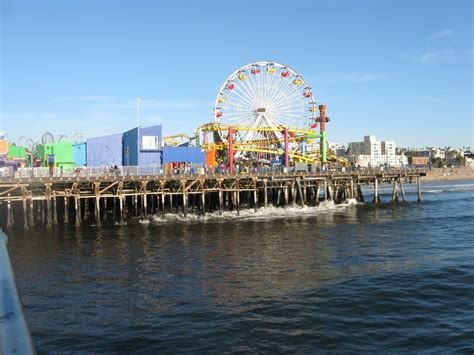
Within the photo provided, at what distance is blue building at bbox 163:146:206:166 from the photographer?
2104 inches

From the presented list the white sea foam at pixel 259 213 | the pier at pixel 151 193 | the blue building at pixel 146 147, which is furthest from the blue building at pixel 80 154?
the white sea foam at pixel 259 213

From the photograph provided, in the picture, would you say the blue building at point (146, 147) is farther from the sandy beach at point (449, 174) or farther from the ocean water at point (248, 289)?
the sandy beach at point (449, 174)

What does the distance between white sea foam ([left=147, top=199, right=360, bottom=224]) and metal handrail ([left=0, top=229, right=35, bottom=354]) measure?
Answer: 36941 mm

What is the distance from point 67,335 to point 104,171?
3217cm

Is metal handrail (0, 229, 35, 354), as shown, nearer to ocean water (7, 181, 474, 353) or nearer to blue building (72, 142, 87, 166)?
ocean water (7, 181, 474, 353)

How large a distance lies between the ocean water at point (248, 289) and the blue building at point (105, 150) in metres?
20.5

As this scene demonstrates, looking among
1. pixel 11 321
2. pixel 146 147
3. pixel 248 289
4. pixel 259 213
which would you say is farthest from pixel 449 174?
pixel 11 321

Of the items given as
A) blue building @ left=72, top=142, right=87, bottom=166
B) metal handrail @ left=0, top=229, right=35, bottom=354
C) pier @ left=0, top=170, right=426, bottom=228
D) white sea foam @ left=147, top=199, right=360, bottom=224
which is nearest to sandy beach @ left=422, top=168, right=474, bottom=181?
pier @ left=0, top=170, right=426, bottom=228

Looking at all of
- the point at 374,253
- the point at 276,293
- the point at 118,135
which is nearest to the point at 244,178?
the point at 118,135

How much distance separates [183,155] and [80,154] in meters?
13.2

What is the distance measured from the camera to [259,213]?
45938 millimetres

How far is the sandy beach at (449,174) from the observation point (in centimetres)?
14850

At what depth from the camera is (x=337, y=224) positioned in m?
37.7

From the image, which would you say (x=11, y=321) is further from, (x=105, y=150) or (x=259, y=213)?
(x=105, y=150)
